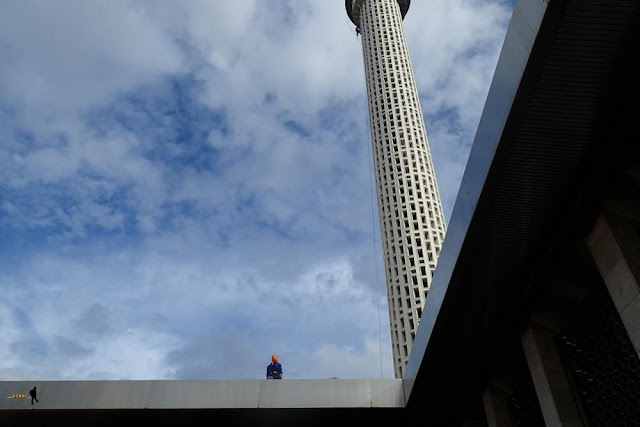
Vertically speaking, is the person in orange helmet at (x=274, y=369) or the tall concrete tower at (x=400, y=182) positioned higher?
the tall concrete tower at (x=400, y=182)

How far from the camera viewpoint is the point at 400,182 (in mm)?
33688

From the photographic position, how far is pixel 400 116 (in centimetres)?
3612

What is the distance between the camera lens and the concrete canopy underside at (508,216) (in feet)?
18.5

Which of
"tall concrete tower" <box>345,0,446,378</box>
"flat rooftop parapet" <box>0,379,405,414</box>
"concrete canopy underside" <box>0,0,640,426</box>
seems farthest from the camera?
"tall concrete tower" <box>345,0,446,378</box>

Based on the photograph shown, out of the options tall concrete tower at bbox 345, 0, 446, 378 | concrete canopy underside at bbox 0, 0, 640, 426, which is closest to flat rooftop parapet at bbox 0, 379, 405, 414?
concrete canopy underside at bbox 0, 0, 640, 426

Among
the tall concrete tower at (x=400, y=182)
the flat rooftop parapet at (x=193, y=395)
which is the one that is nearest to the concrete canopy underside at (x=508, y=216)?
the flat rooftop parapet at (x=193, y=395)

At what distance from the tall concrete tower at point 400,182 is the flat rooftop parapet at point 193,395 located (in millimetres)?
18443

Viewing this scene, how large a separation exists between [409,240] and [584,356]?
23.1 metres

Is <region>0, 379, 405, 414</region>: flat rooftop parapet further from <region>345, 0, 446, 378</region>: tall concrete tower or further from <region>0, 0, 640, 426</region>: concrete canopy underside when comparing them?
<region>345, 0, 446, 378</region>: tall concrete tower

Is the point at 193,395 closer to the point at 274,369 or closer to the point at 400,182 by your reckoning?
the point at 274,369

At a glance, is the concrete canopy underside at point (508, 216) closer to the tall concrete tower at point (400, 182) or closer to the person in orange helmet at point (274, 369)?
the person in orange helmet at point (274, 369)

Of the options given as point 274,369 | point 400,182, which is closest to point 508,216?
point 274,369

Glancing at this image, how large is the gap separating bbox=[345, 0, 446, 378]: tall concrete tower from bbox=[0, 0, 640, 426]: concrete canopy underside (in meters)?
18.2

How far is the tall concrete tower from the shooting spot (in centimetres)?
3045
